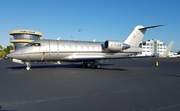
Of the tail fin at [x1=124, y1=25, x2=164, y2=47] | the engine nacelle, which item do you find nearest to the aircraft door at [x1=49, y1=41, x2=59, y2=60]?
the engine nacelle

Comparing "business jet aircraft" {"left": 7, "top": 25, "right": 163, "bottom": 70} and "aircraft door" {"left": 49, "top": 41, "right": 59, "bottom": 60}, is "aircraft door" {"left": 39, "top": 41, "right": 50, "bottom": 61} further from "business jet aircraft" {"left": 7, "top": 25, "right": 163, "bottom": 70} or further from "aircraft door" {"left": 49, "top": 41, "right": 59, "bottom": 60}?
"aircraft door" {"left": 49, "top": 41, "right": 59, "bottom": 60}

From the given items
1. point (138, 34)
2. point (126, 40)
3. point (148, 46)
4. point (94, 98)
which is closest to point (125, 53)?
point (126, 40)

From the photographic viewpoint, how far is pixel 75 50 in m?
14.7

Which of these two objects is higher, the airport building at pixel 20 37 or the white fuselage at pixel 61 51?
the airport building at pixel 20 37

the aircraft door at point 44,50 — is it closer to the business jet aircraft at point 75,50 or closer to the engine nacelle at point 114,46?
the business jet aircraft at point 75,50

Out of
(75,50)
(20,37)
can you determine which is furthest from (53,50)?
(20,37)

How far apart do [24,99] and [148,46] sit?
402 ft

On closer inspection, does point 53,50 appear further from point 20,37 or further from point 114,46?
point 20,37

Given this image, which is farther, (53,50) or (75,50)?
(75,50)

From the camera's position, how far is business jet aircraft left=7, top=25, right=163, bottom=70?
41.7 ft

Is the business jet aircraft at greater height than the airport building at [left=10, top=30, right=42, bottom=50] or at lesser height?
lesser

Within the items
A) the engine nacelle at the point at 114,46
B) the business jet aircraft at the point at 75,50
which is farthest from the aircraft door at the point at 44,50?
the engine nacelle at the point at 114,46

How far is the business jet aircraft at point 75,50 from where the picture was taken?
12.7m

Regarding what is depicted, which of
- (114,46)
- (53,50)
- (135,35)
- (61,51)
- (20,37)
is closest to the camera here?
(53,50)
